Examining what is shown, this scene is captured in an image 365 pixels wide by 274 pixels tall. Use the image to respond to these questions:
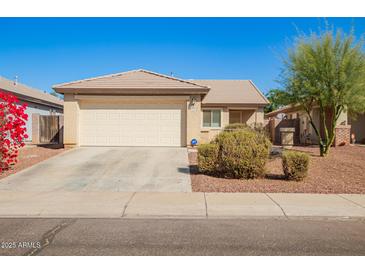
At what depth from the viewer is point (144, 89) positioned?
14906 millimetres

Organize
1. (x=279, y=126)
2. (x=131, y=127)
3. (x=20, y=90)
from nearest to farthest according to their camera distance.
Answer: (x=131, y=127) → (x=20, y=90) → (x=279, y=126)

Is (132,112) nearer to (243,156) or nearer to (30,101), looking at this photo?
(243,156)

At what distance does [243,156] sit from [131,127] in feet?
26.3

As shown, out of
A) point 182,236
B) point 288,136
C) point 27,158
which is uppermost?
point 288,136

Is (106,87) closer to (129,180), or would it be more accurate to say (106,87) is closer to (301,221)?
(129,180)

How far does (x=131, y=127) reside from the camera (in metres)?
15.1

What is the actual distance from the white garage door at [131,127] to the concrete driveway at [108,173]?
1480 mm

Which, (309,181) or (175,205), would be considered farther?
(309,181)

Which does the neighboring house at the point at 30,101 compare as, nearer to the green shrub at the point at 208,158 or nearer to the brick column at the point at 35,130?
the brick column at the point at 35,130

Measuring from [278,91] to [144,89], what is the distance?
7.00 meters

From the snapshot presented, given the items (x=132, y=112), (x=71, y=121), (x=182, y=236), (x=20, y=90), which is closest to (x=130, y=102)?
(x=132, y=112)

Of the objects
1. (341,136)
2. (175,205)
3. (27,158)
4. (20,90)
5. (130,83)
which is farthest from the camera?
(20,90)

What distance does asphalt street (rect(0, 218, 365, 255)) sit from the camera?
13.5ft

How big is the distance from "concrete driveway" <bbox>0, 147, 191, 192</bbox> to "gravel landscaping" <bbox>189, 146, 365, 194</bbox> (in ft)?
2.12
